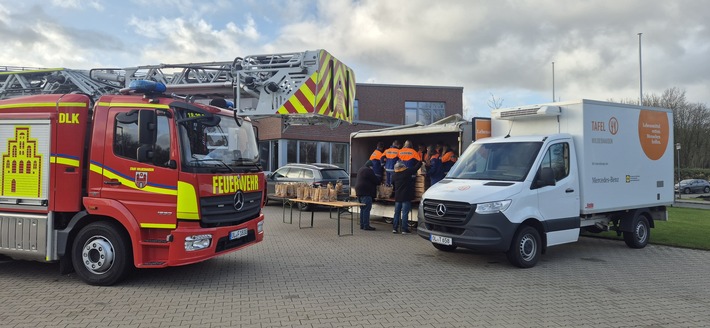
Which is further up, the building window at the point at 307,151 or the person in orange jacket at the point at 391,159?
the building window at the point at 307,151

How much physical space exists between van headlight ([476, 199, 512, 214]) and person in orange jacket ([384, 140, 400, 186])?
176 inches

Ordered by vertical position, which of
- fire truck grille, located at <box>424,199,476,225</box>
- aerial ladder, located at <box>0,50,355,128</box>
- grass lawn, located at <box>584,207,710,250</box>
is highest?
aerial ladder, located at <box>0,50,355,128</box>

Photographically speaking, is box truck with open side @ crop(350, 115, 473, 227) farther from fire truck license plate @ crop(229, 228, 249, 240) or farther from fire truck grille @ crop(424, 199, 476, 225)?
fire truck license plate @ crop(229, 228, 249, 240)

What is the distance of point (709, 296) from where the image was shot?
6.21 m

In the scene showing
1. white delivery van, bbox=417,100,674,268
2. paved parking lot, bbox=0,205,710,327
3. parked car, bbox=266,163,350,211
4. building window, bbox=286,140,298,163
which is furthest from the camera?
building window, bbox=286,140,298,163

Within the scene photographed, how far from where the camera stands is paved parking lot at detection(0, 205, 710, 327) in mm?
4988

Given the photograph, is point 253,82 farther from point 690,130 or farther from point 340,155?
point 690,130

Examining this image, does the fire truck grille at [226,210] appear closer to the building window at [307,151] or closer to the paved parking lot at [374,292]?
the paved parking lot at [374,292]

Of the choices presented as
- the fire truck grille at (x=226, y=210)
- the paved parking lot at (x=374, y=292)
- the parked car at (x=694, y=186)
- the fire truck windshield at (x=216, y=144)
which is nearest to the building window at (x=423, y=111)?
the parked car at (x=694, y=186)

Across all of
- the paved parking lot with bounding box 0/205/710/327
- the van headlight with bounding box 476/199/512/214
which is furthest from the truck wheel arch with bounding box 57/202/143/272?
the van headlight with bounding box 476/199/512/214

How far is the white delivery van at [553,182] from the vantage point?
735 cm

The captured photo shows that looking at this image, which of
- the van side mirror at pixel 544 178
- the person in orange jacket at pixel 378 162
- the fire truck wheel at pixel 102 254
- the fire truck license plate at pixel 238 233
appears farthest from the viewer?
the person in orange jacket at pixel 378 162

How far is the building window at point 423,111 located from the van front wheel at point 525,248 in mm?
26041

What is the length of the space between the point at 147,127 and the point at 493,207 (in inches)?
196
